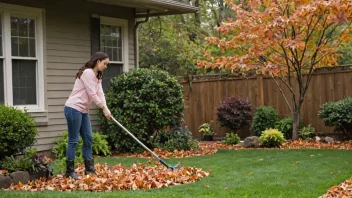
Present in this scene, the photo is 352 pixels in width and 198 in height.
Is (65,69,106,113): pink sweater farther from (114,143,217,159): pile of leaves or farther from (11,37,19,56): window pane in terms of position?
(114,143,217,159): pile of leaves

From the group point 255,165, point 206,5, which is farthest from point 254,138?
point 206,5

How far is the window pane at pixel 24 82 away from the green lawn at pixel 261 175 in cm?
180

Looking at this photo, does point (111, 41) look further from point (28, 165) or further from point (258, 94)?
point (28, 165)

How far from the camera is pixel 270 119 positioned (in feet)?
46.4

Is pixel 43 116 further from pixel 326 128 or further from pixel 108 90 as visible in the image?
pixel 326 128

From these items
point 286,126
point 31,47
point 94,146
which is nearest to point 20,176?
point 94,146

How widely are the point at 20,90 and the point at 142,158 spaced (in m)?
2.65

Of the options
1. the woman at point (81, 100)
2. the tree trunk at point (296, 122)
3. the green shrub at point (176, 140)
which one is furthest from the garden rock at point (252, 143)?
the woman at point (81, 100)

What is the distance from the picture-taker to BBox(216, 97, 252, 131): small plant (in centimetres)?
1465

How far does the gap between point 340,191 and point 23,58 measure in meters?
6.30

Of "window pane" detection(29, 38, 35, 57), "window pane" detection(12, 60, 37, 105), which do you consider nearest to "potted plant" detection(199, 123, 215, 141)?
"window pane" detection(12, 60, 37, 105)

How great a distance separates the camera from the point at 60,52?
10.6 metres

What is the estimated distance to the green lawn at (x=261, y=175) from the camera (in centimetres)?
616

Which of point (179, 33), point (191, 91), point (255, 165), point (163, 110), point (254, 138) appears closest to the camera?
point (255, 165)
